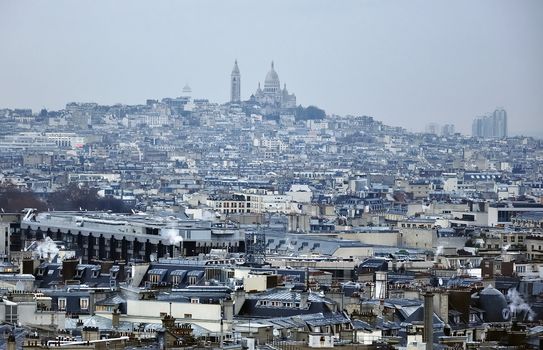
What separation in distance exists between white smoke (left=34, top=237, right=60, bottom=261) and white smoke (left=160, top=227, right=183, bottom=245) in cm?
241

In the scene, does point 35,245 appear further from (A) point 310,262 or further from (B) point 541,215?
(B) point 541,215

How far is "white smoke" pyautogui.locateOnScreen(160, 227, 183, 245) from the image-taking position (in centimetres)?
5802

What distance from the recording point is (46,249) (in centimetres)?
5488

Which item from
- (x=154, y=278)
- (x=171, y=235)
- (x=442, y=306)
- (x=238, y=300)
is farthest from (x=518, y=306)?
(x=171, y=235)

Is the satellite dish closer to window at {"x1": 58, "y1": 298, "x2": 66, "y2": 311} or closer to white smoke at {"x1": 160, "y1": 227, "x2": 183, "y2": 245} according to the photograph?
window at {"x1": 58, "y1": 298, "x2": 66, "y2": 311}

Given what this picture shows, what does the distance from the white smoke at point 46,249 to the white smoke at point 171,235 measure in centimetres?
241

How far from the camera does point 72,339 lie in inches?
1134

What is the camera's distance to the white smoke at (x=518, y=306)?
121ft

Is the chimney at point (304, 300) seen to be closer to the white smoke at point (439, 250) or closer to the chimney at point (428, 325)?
the chimney at point (428, 325)

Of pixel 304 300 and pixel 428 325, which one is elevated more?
pixel 428 325

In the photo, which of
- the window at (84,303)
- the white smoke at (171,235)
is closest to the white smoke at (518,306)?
the window at (84,303)

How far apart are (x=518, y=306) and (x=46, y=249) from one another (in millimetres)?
18667

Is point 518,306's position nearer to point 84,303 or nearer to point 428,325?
point 84,303

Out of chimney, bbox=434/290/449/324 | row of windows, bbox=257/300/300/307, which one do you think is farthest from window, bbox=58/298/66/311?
chimney, bbox=434/290/449/324
